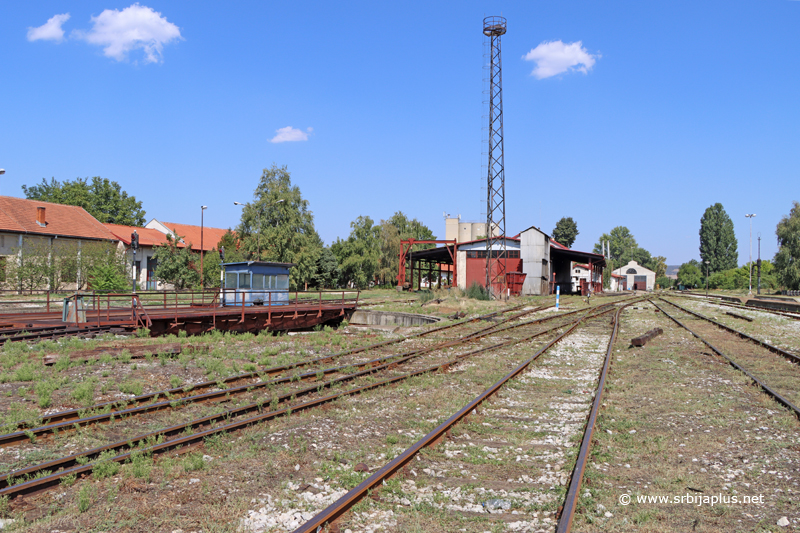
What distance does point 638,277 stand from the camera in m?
138

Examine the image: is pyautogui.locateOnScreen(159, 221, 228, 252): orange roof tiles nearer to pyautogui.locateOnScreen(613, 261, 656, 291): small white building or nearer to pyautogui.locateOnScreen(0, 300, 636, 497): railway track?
pyautogui.locateOnScreen(0, 300, 636, 497): railway track

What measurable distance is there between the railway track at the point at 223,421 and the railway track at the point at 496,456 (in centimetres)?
231

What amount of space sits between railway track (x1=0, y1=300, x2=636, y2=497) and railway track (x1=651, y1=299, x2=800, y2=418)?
6.17m

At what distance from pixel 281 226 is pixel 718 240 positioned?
10492 cm

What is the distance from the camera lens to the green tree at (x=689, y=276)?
125812mm

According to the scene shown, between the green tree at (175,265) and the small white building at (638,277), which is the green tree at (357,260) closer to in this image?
the green tree at (175,265)

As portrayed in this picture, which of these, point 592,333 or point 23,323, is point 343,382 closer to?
point 592,333

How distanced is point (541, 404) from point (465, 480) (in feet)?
11.6

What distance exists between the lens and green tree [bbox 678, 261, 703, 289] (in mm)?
125812

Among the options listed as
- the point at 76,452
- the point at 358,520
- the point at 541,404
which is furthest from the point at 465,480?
the point at 76,452

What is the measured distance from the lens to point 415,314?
88.0 feet

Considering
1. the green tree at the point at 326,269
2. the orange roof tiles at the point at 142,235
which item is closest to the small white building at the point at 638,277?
the green tree at the point at 326,269

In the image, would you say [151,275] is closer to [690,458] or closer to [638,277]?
[690,458]

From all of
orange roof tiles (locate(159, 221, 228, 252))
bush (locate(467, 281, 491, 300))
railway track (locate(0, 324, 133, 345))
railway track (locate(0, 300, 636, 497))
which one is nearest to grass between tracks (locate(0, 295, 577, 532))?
railway track (locate(0, 300, 636, 497))
